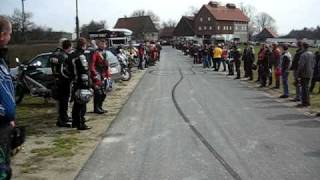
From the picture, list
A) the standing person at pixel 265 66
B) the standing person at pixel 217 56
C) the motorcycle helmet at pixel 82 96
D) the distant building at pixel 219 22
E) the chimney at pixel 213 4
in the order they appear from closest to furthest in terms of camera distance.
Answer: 1. the motorcycle helmet at pixel 82 96
2. the standing person at pixel 265 66
3. the standing person at pixel 217 56
4. the distant building at pixel 219 22
5. the chimney at pixel 213 4

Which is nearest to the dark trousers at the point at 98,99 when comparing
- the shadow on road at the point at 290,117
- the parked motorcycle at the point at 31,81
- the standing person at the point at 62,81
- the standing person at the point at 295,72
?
the standing person at the point at 62,81

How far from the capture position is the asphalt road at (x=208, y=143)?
8016mm

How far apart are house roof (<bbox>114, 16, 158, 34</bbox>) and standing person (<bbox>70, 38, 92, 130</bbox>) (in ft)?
422

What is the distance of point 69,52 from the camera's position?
1210 cm

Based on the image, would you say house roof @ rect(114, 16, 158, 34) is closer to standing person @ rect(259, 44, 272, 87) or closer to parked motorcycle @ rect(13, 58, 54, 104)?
standing person @ rect(259, 44, 272, 87)

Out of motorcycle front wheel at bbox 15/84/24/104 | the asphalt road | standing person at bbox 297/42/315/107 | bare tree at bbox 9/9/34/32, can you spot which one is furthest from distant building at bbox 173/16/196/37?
standing person at bbox 297/42/315/107

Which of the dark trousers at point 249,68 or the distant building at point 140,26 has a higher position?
the distant building at point 140,26

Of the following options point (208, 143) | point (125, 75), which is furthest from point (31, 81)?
point (125, 75)

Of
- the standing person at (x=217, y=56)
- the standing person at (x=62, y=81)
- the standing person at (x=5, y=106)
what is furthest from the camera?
the standing person at (x=217, y=56)

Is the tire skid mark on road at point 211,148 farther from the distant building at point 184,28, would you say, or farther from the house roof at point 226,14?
the distant building at point 184,28

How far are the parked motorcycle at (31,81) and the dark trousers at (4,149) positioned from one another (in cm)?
1233

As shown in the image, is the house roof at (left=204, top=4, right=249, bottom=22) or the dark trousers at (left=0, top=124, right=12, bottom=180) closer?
the dark trousers at (left=0, top=124, right=12, bottom=180)

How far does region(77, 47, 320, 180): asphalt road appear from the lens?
802 cm

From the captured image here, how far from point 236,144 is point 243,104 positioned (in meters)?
6.65
